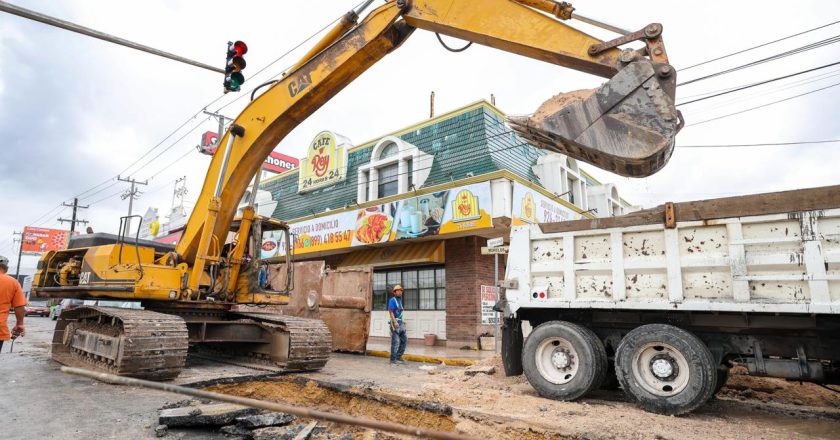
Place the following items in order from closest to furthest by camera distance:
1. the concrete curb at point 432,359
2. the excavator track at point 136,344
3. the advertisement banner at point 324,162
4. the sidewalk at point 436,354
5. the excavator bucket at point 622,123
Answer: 1. the excavator bucket at point 622,123
2. the excavator track at point 136,344
3. the concrete curb at point 432,359
4. the sidewalk at point 436,354
5. the advertisement banner at point 324,162

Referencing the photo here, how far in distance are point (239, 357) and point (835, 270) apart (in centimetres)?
904

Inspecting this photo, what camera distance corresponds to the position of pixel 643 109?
4.78 m

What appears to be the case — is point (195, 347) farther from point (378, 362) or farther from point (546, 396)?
point (546, 396)

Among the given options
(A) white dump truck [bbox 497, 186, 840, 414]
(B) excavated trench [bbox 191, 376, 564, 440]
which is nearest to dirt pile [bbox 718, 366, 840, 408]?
(A) white dump truck [bbox 497, 186, 840, 414]

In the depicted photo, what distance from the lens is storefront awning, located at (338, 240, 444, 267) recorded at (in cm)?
1484

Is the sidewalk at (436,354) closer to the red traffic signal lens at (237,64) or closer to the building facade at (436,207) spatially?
the building facade at (436,207)

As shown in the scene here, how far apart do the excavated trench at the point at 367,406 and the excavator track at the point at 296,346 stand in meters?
0.61

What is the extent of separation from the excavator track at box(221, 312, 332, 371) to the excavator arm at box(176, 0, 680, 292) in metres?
1.53

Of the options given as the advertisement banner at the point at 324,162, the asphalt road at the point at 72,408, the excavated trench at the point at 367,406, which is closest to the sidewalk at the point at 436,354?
the excavated trench at the point at 367,406

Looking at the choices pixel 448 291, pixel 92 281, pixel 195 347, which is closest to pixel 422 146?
pixel 448 291

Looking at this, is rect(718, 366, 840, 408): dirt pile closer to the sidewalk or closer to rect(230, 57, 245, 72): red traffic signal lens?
the sidewalk

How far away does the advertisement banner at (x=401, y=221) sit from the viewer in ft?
42.3

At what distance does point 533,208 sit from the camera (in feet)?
45.5

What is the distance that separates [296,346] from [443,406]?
3485 mm
